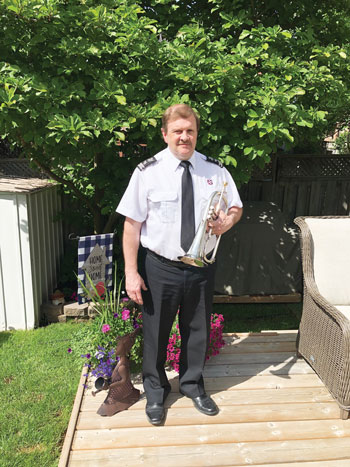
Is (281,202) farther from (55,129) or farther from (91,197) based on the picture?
(55,129)

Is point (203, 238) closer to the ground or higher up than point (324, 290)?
higher up

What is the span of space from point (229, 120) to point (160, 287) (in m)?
1.98

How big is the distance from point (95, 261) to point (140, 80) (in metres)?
1.89

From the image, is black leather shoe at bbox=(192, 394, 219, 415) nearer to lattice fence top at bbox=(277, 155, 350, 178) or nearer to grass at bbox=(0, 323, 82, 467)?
grass at bbox=(0, 323, 82, 467)

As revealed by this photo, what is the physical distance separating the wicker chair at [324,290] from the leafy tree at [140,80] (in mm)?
954

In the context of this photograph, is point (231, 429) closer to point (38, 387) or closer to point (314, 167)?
point (38, 387)

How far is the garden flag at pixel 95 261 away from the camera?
396cm

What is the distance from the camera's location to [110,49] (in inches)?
138

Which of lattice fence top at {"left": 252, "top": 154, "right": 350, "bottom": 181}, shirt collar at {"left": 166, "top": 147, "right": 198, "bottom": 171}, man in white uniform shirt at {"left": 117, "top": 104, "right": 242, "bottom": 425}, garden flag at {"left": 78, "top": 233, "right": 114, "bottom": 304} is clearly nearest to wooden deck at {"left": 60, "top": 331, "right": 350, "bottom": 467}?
man in white uniform shirt at {"left": 117, "top": 104, "right": 242, "bottom": 425}

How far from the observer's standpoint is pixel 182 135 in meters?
2.60

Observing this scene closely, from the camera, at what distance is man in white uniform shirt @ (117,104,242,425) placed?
8.73 ft

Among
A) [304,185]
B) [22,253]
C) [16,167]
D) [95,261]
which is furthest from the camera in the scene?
[16,167]

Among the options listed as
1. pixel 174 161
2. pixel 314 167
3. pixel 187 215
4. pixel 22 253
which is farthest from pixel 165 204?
pixel 314 167

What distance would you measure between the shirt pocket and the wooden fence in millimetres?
4481
